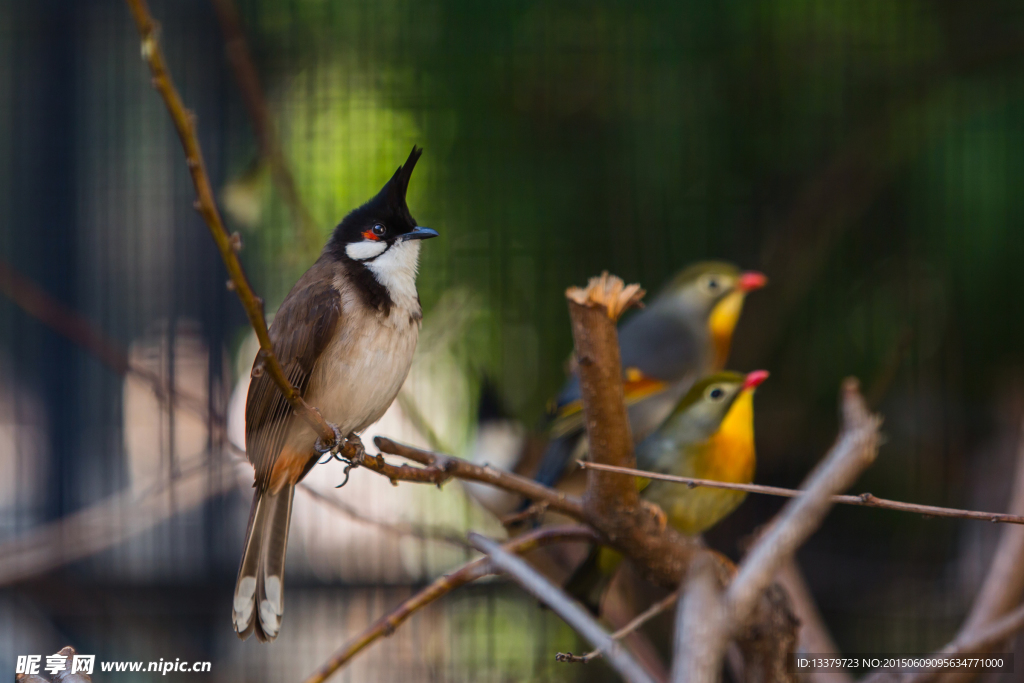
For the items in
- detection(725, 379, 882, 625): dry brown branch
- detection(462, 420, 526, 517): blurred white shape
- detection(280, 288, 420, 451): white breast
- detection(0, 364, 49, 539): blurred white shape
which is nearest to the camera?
detection(725, 379, 882, 625): dry brown branch

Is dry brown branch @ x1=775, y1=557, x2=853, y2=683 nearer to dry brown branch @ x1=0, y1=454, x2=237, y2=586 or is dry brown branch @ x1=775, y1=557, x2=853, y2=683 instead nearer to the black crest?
the black crest

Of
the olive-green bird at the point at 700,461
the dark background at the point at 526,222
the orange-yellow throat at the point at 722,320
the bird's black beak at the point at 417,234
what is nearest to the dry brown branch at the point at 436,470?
the bird's black beak at the point at 417,234

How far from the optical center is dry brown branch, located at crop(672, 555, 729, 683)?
0.52m

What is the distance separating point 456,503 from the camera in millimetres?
2092

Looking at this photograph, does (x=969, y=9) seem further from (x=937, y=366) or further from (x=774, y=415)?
(x=774, y=415)

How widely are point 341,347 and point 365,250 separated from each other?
0.12 meters

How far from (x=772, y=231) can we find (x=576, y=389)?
3.28 feet

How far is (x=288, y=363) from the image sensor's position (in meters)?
0.89

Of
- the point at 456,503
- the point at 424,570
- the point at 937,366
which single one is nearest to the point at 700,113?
the point at 937,366

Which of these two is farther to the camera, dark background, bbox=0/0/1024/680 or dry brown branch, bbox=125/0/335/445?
dark background, bbox=0/0/1024/680

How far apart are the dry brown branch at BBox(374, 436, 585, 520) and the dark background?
44.0 inches

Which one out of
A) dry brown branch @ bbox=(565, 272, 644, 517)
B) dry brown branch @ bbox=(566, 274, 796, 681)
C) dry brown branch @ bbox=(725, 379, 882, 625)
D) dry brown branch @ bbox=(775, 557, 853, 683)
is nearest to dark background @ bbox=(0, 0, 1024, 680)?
dry brown branch @ bbox=(775, 557, 853, 683)

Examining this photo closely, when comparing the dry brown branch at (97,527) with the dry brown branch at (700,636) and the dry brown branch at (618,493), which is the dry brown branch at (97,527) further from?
the dry brown branch at (700,636)

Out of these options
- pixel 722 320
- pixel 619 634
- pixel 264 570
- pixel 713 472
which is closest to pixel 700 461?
pixel 713 472
